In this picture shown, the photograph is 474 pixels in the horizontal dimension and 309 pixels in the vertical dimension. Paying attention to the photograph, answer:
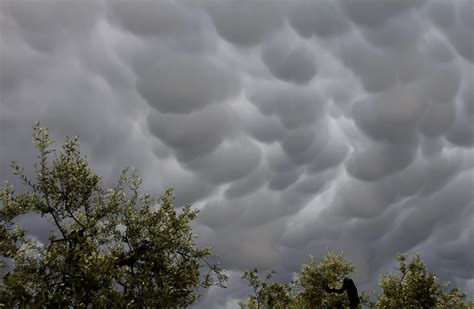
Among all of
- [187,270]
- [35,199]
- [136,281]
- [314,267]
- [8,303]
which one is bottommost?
[8,303]

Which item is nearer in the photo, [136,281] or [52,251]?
[52,251]

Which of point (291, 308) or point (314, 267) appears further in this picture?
point (314, 267)

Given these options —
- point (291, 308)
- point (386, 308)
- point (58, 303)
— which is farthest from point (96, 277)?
point (386, 308)

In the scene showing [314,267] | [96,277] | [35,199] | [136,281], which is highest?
[314,267]

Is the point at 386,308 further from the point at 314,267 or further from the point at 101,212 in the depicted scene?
the point at 101,212

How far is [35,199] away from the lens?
29.0m

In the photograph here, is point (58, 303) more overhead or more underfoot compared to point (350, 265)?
more underfoot

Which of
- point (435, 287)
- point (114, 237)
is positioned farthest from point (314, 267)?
point (114, 237)

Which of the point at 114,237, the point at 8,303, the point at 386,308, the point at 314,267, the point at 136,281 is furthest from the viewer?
the point at 314,267

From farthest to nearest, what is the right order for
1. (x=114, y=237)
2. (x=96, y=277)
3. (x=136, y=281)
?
(x=114, y=237)
(x=136, y=281)
(x=96, y=277)

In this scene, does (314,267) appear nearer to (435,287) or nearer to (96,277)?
(435,287)

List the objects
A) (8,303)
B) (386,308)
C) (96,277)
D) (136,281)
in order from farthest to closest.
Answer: (386,308) → (136,281) → (96,277) → (8,303)

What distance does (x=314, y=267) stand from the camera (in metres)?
58.1

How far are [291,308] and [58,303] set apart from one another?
121 feet
